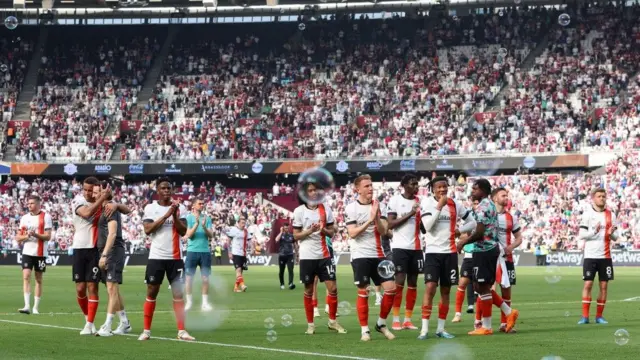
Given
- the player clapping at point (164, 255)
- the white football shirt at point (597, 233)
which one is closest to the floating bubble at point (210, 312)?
the player clapping at point (164, 255)

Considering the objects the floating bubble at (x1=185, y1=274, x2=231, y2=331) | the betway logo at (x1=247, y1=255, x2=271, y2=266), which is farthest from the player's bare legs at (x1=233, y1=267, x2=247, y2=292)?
the betway logo at (x1=247, y1=255, x2=271, y2=266)

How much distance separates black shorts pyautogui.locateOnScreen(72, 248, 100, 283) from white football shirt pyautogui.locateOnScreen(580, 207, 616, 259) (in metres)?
8.56

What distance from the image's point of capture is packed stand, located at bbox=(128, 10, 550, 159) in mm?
69125

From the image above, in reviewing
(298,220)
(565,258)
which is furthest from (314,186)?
(565,258)

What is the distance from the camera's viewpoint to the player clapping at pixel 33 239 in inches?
864

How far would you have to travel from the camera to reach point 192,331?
18359 millimetres

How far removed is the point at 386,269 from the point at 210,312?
8309 millimetres

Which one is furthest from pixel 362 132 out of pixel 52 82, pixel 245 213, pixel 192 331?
pixel 192 331

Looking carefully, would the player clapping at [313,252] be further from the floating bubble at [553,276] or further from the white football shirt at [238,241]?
the white football shirt at [238,241]

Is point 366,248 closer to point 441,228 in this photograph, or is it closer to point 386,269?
point 386,269

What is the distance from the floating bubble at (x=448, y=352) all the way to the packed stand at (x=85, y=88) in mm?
58111

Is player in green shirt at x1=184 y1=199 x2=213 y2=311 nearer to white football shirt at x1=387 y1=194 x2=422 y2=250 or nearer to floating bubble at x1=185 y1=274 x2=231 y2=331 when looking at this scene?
floating bubble at x1=185 y1=274 x2=231 y2=331

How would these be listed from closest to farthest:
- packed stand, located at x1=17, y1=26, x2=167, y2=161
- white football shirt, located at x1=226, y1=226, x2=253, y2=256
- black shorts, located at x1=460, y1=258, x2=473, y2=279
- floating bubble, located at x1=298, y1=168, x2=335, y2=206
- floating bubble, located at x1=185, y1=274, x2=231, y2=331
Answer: floating bubble, located at x1=298, y1=168, x2=335, y2=206 → black shorts, located at x1=460, y1=258, x2=473, y2=279 → floating bubble, located at x1=185, y1=274, x2=231, y2=331 → white football shirt, located at x1=226, y1=226, x2=253, y2=256 → packed stand, located at x1=17, y1=26, x2=167, y2=161

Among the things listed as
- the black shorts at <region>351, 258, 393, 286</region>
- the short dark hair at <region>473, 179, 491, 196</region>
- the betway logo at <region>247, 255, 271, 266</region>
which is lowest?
the betway logo at <region>247, 255, 271, 266</region>
